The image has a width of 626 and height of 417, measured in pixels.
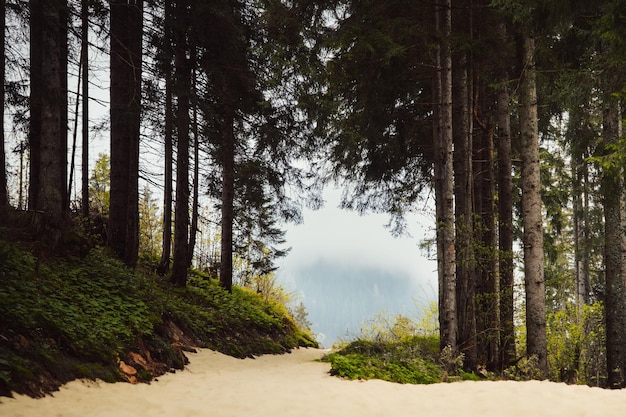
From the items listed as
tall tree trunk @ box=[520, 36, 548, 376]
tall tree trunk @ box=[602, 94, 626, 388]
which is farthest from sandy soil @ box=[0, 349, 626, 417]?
tall tree trunk @ box=[602, 94, 626, 388]

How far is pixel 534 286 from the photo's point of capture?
8.18m

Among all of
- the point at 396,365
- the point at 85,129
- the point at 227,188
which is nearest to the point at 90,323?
the point at 396,365

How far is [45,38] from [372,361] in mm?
8517

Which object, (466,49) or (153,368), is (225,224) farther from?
(466,49)

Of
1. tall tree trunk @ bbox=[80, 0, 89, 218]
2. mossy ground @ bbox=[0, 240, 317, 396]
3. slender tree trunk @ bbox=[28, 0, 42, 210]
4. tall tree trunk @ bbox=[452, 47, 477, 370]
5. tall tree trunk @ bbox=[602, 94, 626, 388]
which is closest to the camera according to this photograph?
mossy ground @ bbox=[0, 240, 317, 396]

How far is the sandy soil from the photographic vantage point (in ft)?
15.6

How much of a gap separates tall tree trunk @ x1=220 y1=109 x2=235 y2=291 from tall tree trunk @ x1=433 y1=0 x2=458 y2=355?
6658 mm

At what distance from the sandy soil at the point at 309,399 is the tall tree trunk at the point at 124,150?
4732 millimetres

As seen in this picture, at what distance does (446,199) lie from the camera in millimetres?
8586

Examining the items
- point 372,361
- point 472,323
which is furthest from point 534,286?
point 372,361

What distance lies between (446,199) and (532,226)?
162cm

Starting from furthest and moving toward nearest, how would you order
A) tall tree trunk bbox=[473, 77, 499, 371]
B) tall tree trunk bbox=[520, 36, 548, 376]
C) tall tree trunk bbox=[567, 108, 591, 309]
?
1. tall tree trunk bbox=[567, 108, 591, 309]
2. tall tree trunk bbox=[473, 77, 499, 371]
3. tall tree trunk bbox=[520, 36, 548, 376]

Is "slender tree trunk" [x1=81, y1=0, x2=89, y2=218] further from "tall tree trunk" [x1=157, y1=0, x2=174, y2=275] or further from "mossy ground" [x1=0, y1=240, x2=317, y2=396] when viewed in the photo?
"mossy ground" [x1=0, y1=240, x2=317, y2=396]

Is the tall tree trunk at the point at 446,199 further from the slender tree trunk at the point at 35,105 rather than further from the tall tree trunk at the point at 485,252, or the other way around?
the slender tree trunk at the point at 35,105
